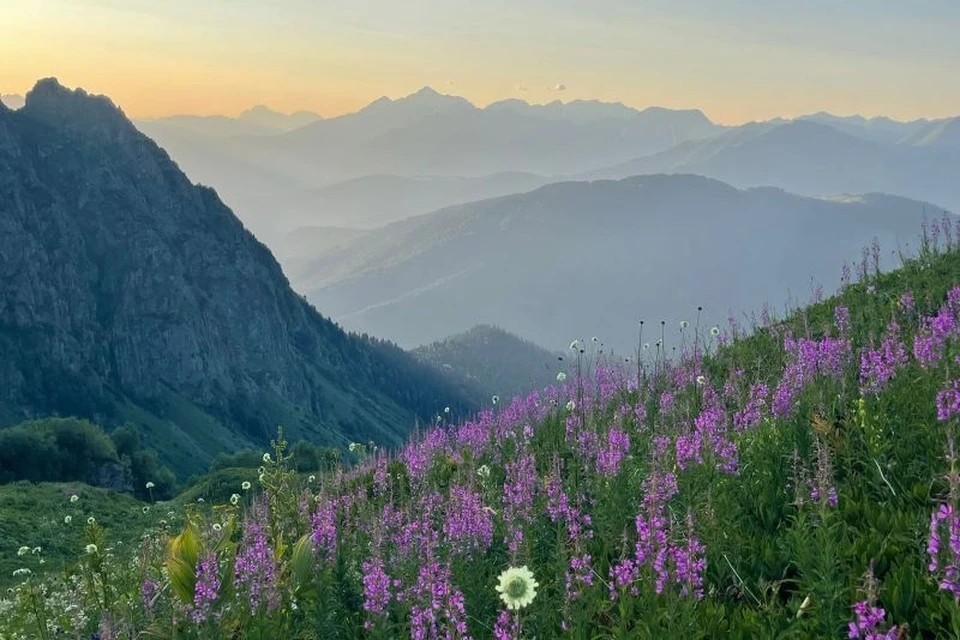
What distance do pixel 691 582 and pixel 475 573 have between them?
218cm

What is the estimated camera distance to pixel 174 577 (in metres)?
7.66

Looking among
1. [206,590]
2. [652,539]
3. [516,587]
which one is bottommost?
[206,590]

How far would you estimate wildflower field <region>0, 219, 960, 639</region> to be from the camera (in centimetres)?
559

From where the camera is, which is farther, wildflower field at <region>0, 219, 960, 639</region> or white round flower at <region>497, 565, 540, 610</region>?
wildflower field at <region>0, 219, 960, 639</region>

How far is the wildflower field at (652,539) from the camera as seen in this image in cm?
559

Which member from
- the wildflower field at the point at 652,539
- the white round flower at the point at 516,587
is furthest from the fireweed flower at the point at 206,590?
the white round flower at the point at 516,587

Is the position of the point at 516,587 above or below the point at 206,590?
above

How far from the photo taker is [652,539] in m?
6.18

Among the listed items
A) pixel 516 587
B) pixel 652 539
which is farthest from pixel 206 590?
pixel 652 539

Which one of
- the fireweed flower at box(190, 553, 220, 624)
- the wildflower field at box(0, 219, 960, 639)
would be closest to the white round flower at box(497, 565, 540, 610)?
the wildflower field at box(0, 219, 960, 639)

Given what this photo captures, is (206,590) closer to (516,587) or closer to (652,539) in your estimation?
(516,587)

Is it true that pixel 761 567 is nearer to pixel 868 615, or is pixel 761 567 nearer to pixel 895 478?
pixel 895 478

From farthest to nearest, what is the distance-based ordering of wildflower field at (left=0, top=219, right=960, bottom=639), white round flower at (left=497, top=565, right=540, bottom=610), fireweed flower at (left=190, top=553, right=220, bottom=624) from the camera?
1. fireweed flower at (left=190, top=553, right=220, bottom=624)
2. wildflower field at (left=0, top=219, right=960, bottom=639)
3. white round flower at (left=497, top=565, right=540, bottom=610)

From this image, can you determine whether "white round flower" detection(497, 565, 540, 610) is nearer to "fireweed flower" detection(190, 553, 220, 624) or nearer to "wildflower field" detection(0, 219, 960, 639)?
"wildflower field" detection(0, 219, 960, 639)
